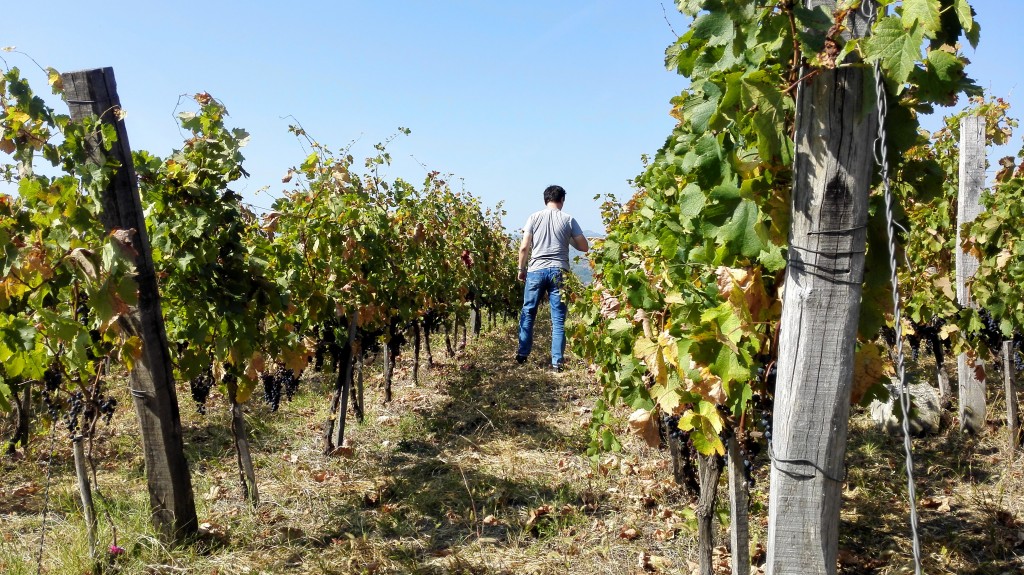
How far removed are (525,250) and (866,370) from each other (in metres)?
5.51

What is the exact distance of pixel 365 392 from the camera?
270 inches

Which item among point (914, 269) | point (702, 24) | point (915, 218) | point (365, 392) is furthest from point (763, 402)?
point (365, 392)

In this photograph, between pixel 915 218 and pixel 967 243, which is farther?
pixel 915 218

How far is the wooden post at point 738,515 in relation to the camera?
7.59ft

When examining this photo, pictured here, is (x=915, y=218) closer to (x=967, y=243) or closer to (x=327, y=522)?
(x=967, y=243)

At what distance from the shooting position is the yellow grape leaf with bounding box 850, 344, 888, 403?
6.41ft

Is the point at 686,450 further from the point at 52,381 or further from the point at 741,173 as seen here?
the point at 52,381

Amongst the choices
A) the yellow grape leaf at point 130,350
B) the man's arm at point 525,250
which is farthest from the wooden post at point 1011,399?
the yellow grape leaf at point 130,350

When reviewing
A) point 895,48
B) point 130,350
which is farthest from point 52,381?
point 895,48

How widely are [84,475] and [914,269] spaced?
604 cm

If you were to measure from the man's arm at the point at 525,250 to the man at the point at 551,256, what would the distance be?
0.01m

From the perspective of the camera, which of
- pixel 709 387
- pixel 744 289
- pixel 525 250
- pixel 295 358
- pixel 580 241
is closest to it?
pixel 744 289

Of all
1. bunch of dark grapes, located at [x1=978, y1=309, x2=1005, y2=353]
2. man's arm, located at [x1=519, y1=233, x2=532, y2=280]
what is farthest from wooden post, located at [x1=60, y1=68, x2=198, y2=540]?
bunch of dark grapes, located at [x1=978, y1=309, x2=1005, y2=353]

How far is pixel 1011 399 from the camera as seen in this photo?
13.9 feet
